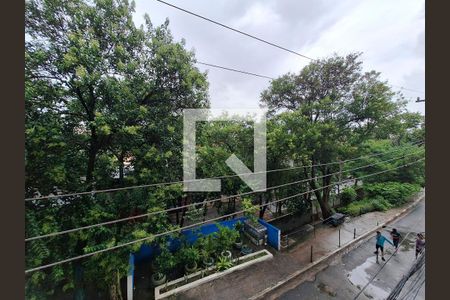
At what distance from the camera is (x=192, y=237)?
29.9 ft

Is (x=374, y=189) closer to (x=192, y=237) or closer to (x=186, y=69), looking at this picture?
(x=192, y=237)

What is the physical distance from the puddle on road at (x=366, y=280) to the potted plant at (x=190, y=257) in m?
6.20

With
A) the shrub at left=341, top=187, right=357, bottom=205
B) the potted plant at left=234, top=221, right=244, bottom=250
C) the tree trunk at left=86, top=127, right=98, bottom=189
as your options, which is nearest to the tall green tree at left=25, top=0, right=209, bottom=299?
the tree trunk at left=86, top=127, right=98, bottom=189

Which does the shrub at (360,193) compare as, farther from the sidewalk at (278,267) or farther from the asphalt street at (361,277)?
the asphalt street at (361,277)

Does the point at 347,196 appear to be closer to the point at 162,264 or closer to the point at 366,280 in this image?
the point at 366,280

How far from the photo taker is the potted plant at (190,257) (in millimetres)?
7652

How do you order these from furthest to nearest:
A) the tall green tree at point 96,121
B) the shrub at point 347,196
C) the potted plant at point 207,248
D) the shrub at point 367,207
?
the shrub at point 347,196
the shrub at point 367,207
the potted plant at point 207,248
the tall green tree at point 96,121

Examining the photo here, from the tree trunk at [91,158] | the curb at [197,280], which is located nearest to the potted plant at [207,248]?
the curb at [197,280]

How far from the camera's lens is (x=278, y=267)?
823 centimetres

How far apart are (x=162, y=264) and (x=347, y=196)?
45.8 ft

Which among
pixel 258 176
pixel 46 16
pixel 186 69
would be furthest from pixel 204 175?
pixel 46 16

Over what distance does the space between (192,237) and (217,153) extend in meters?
4.20

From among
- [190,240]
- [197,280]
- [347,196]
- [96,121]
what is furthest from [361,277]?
[96,121]

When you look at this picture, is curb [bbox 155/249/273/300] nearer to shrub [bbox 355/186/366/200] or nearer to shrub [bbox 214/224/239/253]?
shrub [bbox 214/224/239/253]
